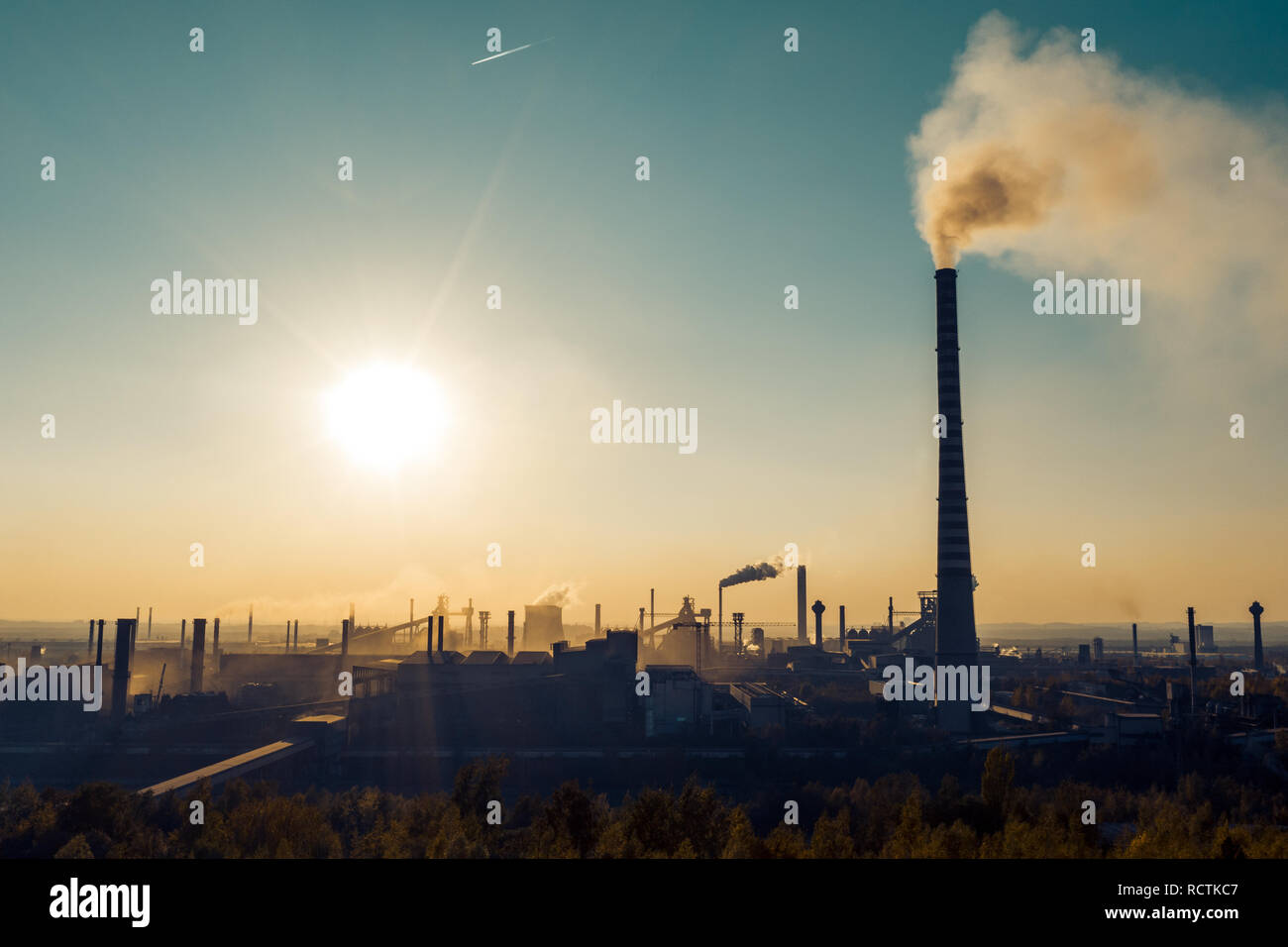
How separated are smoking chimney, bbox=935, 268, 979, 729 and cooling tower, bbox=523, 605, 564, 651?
55.4 metres

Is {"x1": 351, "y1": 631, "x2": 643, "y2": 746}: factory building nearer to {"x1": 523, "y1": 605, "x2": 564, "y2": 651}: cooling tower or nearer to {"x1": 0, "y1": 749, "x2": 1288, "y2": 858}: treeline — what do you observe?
{"x1": 0, "y1": 749, "x2": 1288, "y2": 858}: treeline

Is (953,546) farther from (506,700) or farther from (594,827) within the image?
(594,827)

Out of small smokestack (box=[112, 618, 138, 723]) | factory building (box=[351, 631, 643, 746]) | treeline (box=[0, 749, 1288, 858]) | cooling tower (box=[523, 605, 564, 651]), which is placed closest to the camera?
treeline (box=[0, 749, 1288, 858])

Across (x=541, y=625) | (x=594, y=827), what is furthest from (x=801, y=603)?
(x=594, y=827)

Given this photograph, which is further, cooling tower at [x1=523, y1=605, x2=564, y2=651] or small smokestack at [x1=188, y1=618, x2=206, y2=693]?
cooling tower at [x1=523, y1=605, x2=564, y2=651]

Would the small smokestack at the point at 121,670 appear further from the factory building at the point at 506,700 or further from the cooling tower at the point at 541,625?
the cooling tower at the point at 541,625

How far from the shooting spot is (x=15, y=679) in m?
54.8

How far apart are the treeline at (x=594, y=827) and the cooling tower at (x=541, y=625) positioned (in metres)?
65.2

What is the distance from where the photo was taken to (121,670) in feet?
161

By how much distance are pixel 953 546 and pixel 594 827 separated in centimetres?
3384

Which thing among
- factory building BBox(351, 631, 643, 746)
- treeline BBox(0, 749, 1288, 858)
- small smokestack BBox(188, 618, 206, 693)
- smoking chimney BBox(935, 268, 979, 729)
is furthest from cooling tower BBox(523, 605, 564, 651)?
treeline BBox(0, 749, 1288, 858)

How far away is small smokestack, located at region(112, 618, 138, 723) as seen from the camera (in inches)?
1905
